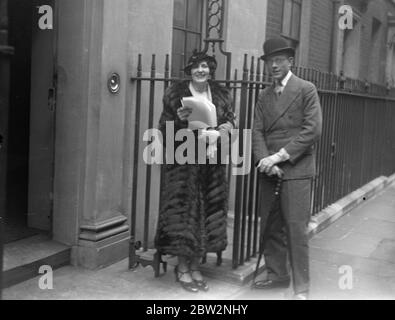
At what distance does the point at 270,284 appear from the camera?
497 centimetres

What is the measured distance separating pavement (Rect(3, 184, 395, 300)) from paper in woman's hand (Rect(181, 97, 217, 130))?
1375 millimetres

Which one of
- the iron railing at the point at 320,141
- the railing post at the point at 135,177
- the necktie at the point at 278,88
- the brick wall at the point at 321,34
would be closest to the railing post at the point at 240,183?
the iron railing at the point at 320,141

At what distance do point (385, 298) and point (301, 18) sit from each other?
6.34m

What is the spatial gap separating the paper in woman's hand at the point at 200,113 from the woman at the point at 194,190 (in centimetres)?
5

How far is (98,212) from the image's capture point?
5250 mm

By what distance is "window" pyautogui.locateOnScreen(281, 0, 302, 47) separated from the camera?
30.6ft

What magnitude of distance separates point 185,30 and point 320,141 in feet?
7.09

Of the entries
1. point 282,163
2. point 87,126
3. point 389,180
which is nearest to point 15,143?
point 87,126

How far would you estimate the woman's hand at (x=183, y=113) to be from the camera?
455cm

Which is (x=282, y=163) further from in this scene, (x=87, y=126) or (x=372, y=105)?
(x=372, y=105)

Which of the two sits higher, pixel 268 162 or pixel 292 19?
pixel 292 19

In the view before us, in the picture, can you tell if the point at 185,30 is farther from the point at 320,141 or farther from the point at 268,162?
the point at 268,162

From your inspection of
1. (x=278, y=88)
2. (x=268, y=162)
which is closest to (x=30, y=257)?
(x=268, y=162)

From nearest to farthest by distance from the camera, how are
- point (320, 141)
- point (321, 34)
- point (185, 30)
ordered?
point (185, 30), point (320, 141), point (321, 34)
